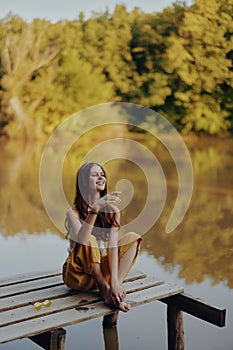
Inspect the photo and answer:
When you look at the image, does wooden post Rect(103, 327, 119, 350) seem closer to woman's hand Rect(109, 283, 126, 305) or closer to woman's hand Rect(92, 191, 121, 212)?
woman's hand Rect(109, 283, 126, 305)

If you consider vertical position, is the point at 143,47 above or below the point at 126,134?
above

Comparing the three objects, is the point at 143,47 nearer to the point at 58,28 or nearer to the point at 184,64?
the point at 184,64

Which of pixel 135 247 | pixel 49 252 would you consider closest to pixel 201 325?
pixel 135 247

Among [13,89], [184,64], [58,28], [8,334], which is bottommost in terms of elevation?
[8,334]

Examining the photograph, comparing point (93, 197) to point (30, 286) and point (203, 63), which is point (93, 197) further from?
point (203, 63)

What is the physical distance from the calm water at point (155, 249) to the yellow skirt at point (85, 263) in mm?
442

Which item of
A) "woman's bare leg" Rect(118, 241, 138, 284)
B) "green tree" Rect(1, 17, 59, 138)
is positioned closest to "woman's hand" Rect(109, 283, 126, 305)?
"woman's bare leg" Rect(118, 241, 138, 284)

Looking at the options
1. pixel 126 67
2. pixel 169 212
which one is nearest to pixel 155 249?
pixel 169 212

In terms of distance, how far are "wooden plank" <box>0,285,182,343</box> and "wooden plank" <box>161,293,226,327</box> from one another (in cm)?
6

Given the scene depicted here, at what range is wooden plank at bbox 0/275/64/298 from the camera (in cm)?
247

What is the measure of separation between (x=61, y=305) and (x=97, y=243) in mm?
323

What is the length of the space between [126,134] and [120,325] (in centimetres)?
1621

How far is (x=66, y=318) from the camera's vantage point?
7.12ft

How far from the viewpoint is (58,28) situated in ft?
65.3
